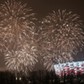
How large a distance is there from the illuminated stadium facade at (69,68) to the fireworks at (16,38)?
1.72ft

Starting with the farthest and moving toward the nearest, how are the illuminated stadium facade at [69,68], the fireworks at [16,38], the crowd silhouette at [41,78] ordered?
the illuminated stadium facade at [69,68] < the fireworks at [16,38] < the crowd silhouette at [41,78]

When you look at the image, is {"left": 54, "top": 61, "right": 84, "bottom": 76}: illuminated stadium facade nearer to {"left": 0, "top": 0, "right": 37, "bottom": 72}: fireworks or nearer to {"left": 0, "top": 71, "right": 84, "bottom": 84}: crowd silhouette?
{"left": 0, "top": 71, "right": 84, "bottom": 84}: crowd silhouette

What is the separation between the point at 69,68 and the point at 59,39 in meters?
0.67

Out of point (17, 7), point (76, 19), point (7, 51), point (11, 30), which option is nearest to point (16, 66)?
point (7, 51)

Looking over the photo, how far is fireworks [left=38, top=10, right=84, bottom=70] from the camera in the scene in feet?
16.9

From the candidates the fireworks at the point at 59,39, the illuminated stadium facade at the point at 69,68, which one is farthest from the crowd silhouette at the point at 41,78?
the fireworks at the point at 59,39

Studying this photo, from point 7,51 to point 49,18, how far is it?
1.10 metres

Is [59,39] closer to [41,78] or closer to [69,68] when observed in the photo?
[69,68]

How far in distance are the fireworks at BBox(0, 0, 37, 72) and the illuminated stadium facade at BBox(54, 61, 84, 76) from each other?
523 mm

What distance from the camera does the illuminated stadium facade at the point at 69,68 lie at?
17.4 ft

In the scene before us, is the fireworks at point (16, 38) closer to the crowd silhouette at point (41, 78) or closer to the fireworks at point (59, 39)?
the crowd silhouette at point (41, 78)

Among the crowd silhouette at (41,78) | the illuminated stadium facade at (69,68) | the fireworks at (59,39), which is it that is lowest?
the crowd silhouette at (41,78)

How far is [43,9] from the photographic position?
553cm

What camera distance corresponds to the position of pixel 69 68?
213 inches
